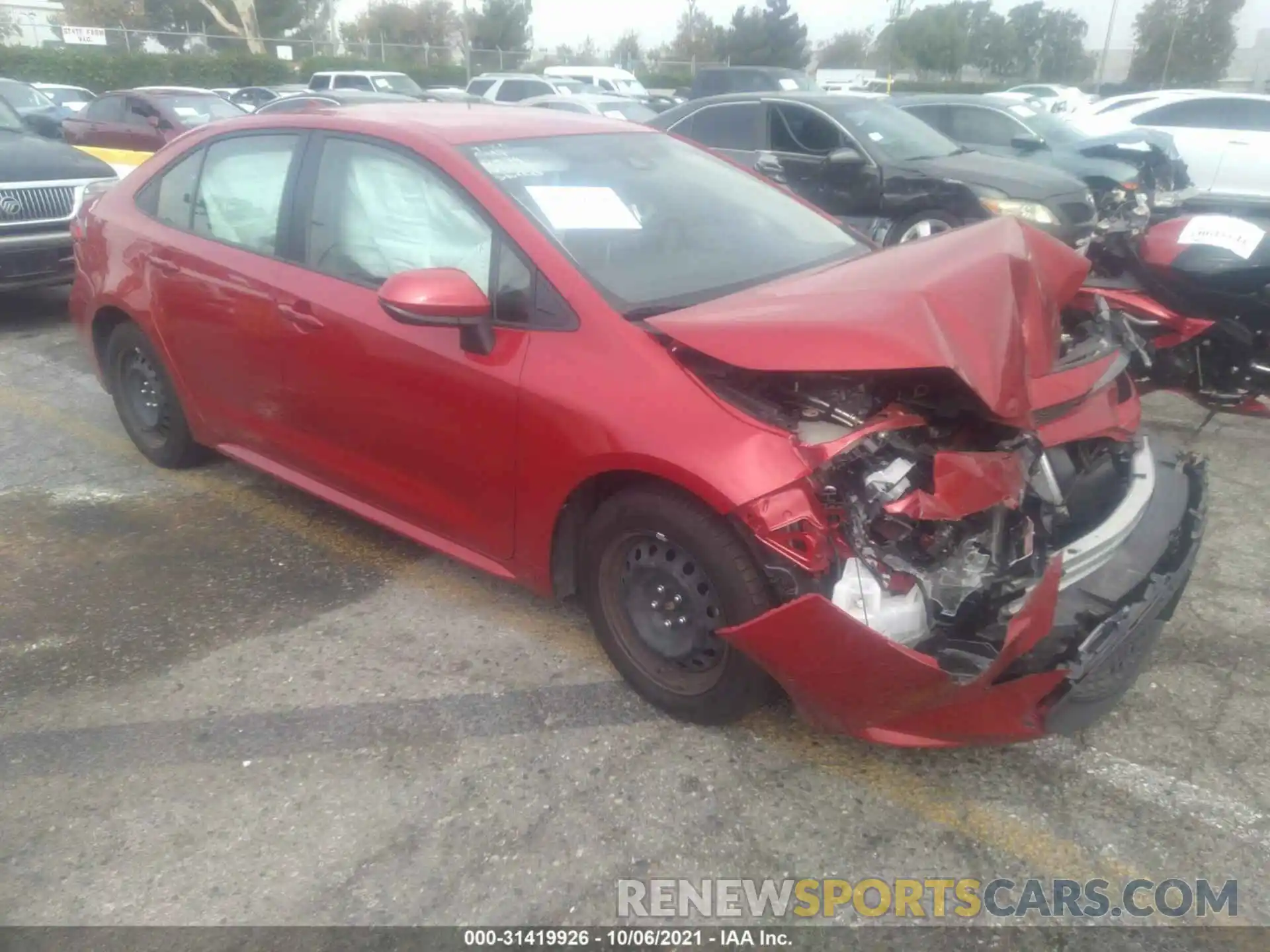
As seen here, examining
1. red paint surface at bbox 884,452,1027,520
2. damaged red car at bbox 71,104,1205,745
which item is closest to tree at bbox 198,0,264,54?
damaged red car at bbox 71,104,1205,745

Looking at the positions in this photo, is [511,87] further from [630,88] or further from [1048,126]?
[1048,126]

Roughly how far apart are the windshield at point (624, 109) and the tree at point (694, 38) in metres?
37.0

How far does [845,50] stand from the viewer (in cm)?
6738

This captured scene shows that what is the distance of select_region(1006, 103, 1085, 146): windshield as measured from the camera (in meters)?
11.4

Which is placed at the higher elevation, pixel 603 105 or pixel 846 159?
pixel 603 105

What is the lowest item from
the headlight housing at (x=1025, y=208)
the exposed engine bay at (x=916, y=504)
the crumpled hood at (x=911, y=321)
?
the exposed engine bay at (x=916, y=504)

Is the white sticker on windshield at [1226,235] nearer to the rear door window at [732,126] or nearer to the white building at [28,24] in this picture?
the rear door window at [732,126]

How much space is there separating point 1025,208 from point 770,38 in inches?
1765

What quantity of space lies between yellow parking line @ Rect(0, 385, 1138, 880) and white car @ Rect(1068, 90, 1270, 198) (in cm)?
1021

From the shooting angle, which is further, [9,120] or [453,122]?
[9,120]

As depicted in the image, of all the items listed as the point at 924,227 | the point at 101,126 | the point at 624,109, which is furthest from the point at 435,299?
the point at 624,109

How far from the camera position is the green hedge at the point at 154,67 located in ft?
101

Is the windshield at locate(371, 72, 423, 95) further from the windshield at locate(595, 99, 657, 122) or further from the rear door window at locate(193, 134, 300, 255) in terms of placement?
the rear door window at locate(193, 134, 300, 255)

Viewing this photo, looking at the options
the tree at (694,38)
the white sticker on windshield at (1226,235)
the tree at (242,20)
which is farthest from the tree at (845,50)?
the white sticker on windshield at (1226,235)
